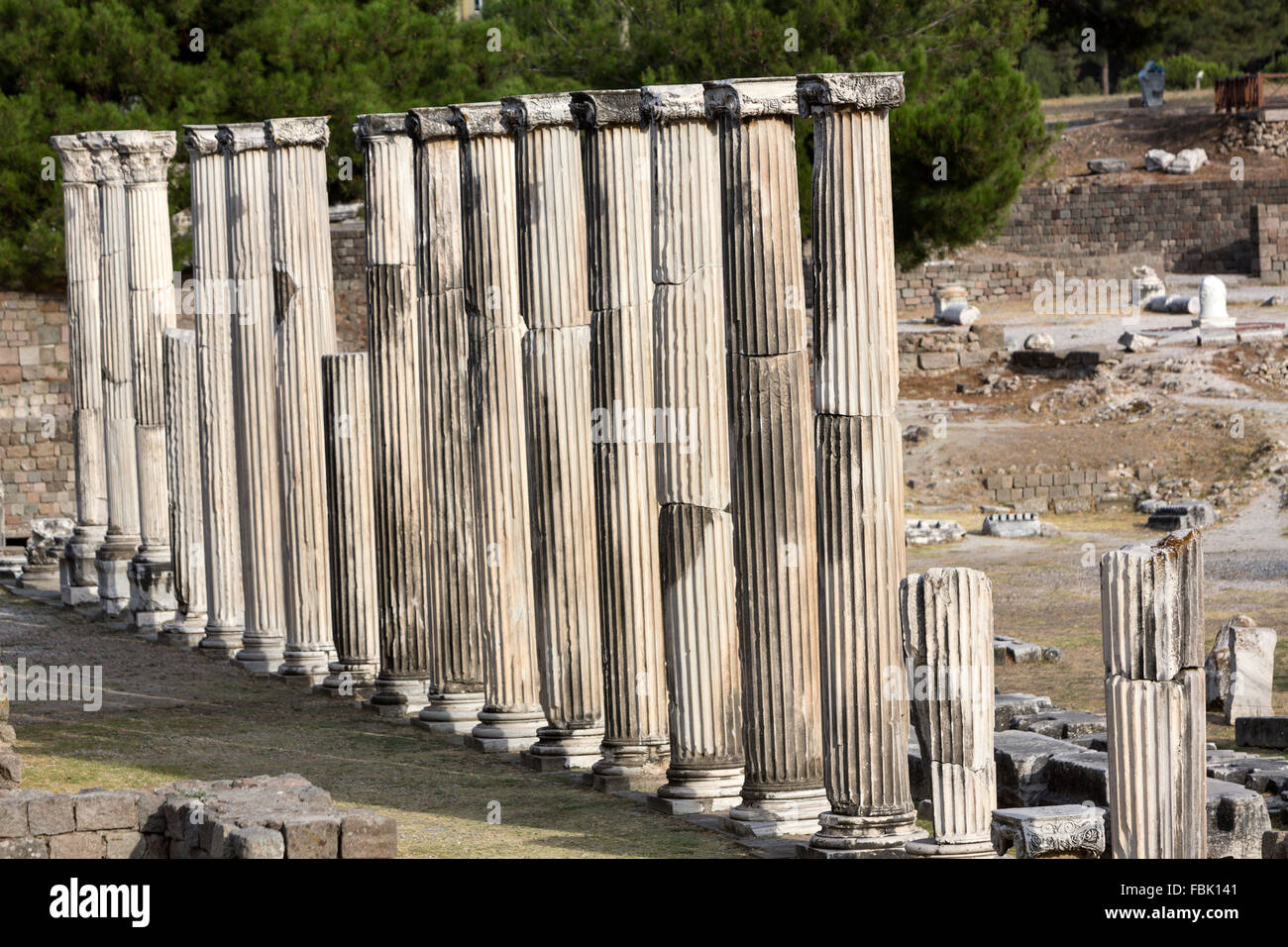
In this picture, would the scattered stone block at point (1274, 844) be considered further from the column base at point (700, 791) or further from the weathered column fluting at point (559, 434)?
the weathered column fluting at point (559, 434)

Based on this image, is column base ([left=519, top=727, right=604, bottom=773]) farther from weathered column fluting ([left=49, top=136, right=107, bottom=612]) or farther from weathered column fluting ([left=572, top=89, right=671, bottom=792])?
weathered column fluting ([left=49, top=136, right=107, bottom=612])

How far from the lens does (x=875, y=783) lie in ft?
33.0

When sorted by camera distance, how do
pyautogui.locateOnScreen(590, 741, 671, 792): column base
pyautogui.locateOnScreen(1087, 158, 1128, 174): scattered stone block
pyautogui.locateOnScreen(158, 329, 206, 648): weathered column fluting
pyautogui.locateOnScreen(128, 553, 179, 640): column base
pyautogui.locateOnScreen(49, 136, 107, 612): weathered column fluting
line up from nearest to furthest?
pyautogui.locateOnScreen(590, 741, 671, 792): column base → pyautogui.locateOnScreen(158, 329, 206, 648): weathered column fluting → pyautogui.locateOnScreen(128, 553, 179, 640): column base → pyautogui.locateOnScreen(49, 136, 107, 612): weathered column fluting → pyautogui.locateOnScreen(1087, 158, 1128, 174): scattered stone block

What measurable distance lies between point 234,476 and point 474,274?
5.15 metres

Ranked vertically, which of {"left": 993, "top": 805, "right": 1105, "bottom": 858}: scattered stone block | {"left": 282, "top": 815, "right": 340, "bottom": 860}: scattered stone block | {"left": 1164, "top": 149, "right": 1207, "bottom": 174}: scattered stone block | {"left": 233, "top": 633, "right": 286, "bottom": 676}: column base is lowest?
{"left": 993, "top": 805, "right": 1105, "bottom": 858}: scattered stone block

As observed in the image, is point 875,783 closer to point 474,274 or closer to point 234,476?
point 474,274

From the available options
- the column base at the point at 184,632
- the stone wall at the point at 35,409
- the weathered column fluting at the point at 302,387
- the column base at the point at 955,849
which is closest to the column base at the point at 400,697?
the weathered column fluting at the point at 302,387

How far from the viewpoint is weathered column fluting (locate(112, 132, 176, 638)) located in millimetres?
20594

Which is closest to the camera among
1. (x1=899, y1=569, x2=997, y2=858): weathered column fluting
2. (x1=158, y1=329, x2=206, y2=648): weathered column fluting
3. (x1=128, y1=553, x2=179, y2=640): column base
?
(x1=899, y1=569, x2=997, y2=858): weathered column fluting

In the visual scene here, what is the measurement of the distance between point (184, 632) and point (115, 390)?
3369mm

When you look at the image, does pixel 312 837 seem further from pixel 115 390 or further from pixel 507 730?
pixel 115 390

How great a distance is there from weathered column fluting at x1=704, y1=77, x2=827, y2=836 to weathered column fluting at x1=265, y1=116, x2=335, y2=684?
6.40m

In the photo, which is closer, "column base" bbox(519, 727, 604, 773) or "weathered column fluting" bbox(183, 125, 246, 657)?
"column base" bbox(519, 727, 604, 773)

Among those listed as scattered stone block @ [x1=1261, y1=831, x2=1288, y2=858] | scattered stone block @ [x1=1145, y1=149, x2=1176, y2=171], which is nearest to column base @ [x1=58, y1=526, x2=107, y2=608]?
scattered stone block @ [x1=1261, y1=831, x2=1288, y2=858]
